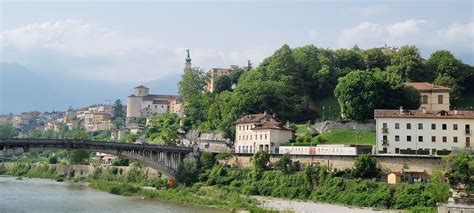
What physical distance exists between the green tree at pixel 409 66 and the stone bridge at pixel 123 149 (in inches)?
1169

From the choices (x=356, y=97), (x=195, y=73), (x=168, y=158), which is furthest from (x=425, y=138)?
(x=195, y=73)

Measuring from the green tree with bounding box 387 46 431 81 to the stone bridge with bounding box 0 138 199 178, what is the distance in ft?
97.4

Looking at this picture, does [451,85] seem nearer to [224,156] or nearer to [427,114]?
[427,114]

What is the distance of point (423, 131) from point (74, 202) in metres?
30.6

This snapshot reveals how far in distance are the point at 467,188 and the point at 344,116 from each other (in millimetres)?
28063

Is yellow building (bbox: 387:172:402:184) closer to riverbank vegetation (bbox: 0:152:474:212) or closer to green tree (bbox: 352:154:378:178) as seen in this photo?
riverbank vegetation (bbox: 0:152:474:212)

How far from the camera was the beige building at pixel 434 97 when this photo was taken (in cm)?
6581

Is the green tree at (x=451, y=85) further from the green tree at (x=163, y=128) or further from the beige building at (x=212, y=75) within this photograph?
the beige building at (x=212, y=75)

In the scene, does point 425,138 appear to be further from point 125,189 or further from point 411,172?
point 125,189

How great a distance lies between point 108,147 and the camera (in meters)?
55.7

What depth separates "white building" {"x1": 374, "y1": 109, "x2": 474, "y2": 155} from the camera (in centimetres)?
5272

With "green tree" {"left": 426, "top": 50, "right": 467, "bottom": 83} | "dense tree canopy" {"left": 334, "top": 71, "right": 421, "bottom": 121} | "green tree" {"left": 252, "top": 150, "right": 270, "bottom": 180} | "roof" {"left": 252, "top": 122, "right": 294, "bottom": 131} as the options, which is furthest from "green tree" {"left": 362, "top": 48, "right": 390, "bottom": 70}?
"green tree" {"left": 252, "top": 150, "right": 270, "bottom": 180}

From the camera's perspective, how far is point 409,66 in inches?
2995

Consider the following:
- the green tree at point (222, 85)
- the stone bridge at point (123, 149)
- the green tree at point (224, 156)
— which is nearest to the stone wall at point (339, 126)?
the green tree at point (224, 156)
